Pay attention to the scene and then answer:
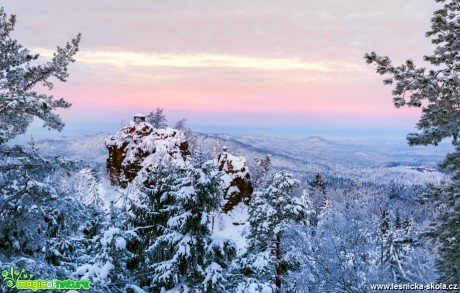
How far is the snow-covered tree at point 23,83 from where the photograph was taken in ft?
22.6

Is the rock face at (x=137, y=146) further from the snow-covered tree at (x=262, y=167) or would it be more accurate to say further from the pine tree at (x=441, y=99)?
the pine tree at (x=441, y=99)

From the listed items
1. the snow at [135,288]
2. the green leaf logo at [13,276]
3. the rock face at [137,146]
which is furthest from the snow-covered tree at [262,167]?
the green leaf logo at [13,276]

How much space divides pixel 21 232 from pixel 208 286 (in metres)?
6.76

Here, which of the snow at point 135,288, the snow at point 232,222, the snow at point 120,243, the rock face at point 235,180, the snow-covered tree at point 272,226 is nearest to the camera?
the snow at point 135,288

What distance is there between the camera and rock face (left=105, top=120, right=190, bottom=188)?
1704 inches

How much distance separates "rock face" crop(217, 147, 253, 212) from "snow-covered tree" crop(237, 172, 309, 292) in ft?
113

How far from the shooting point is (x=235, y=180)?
178 feet

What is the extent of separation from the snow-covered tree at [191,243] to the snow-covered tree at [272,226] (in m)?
4.54

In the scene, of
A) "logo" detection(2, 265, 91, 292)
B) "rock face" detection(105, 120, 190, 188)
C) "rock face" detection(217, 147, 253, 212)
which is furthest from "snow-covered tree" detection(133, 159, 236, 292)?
"rock face" detection(217, 147, 253, 212)

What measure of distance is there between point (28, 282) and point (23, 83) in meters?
4.46

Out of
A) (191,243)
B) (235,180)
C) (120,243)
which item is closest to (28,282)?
(120,243)

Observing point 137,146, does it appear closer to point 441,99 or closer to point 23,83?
point 23,83

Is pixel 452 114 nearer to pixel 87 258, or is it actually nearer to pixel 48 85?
pixel 48 85

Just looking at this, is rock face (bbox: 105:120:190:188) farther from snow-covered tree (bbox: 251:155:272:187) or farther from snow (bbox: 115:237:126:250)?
snow (bbox: 115:237:126:250)
